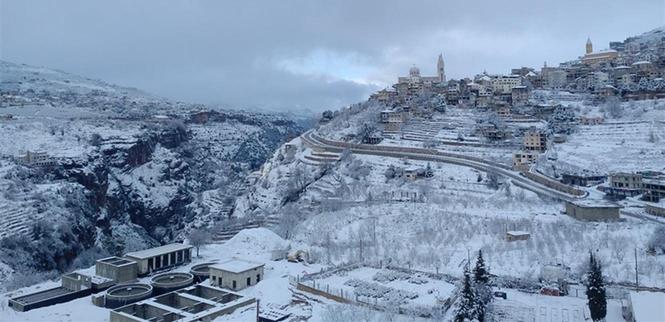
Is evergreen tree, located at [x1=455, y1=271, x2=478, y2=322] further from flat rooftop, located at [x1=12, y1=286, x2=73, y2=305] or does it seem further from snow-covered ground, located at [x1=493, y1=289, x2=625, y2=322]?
flat rooftop, located at [x1=12, y1=286, x2=73, y2=305]

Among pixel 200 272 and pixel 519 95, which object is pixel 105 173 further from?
pixel 519 95

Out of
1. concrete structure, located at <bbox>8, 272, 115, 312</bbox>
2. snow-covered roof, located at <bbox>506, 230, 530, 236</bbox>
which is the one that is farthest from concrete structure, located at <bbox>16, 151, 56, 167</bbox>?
snow-covered roof, located at <bbox>506, 230, 530, 236</bbox>

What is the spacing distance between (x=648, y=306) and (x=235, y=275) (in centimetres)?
1482

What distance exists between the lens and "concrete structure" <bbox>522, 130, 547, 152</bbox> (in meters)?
39.3

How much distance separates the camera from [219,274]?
72.4 ft

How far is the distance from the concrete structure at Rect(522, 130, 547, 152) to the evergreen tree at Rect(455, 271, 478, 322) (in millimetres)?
25690

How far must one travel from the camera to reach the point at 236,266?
73.5 ft

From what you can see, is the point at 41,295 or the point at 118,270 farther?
the point at 118,270

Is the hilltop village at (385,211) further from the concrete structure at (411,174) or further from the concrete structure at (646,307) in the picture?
the concrete structure at (411,174)

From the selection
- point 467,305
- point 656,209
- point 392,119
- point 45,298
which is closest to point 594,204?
point 656,209

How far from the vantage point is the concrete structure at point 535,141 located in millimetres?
39344

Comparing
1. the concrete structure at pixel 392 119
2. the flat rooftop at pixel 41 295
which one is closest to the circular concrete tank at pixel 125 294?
the flat rooftop at pixel 41 295

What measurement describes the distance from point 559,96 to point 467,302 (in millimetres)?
43353

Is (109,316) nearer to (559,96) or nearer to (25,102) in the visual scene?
(559,96)
